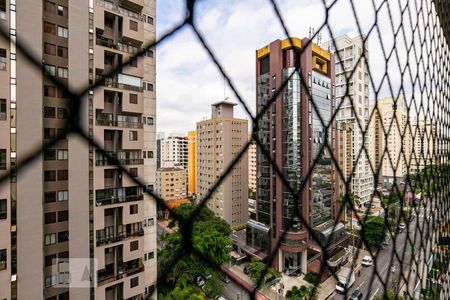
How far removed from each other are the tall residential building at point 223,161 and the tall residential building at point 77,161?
246 cm

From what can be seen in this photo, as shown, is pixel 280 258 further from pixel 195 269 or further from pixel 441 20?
pixel 441 20

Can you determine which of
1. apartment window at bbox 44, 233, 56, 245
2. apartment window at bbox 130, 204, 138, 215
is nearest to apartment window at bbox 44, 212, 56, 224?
apartment window at bbox 44, 233, 56, 245

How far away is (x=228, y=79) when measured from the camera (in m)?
0.23

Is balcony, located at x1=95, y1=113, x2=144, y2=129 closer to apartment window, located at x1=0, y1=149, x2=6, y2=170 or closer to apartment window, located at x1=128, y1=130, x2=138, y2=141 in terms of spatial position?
apartment window, located at x1=128, y1=130, x2=138, y2=141

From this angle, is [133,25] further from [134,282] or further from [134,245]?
[134,282]

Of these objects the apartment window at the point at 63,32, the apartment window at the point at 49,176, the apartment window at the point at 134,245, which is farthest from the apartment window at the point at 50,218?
the apartment window at the point at 63,32

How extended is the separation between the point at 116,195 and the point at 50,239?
2.12 ft

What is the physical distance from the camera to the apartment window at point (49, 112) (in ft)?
6.34

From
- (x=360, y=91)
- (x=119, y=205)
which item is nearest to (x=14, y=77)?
(x=119, y=205)

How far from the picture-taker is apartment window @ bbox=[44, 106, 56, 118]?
1.93 meters

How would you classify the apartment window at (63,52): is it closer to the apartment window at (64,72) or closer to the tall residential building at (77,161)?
the tall residential building at (77,161)

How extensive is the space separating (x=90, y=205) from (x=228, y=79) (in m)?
2.66

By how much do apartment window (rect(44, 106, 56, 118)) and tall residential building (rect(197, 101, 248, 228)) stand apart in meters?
3.29

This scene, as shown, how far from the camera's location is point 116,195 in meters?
2.68
